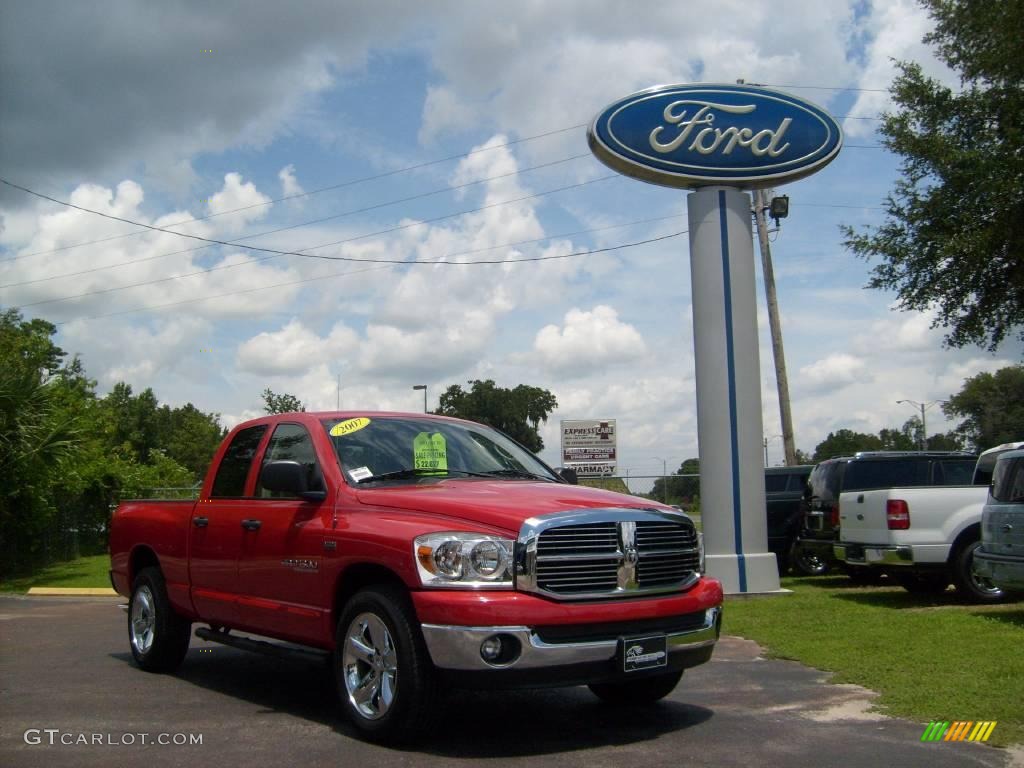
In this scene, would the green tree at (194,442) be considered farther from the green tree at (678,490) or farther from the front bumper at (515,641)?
the front bumper at (515,641)

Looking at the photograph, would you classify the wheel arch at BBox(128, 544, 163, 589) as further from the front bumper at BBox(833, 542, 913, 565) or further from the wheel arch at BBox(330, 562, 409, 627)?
the front bumper at BBox(833, 542, 913, 565)

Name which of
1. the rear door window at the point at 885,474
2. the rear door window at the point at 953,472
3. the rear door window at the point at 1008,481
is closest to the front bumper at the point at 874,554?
the rear door window at the point at 1008,481

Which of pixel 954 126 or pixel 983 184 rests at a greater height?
pixel 954 126

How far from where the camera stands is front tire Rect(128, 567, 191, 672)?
323 inches

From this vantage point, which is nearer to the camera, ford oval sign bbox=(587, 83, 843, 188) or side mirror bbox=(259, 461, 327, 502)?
side mirror bbox=(259, 461, 327, 502)

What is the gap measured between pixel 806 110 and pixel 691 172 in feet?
6.54

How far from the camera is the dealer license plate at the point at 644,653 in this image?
18.7 ft

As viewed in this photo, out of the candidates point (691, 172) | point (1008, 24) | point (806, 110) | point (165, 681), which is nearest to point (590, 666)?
point (165, 681)

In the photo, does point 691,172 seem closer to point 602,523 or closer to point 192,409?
point 602,523

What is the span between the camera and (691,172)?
1467 centimetres

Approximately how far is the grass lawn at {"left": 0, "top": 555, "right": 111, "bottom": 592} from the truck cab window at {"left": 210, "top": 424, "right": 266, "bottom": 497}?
10.7 meters

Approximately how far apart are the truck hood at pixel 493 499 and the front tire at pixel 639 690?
1139 mm

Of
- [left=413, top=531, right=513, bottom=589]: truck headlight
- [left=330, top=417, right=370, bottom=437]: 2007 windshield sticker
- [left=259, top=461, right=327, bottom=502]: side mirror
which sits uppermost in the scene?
[left=330, top=417, right=370, bottom=437]: 2007 windshield sticker

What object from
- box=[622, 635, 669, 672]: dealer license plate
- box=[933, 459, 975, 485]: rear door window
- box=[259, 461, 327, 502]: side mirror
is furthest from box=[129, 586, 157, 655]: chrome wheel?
box=[933, 459, 975, 485]: rear door window
